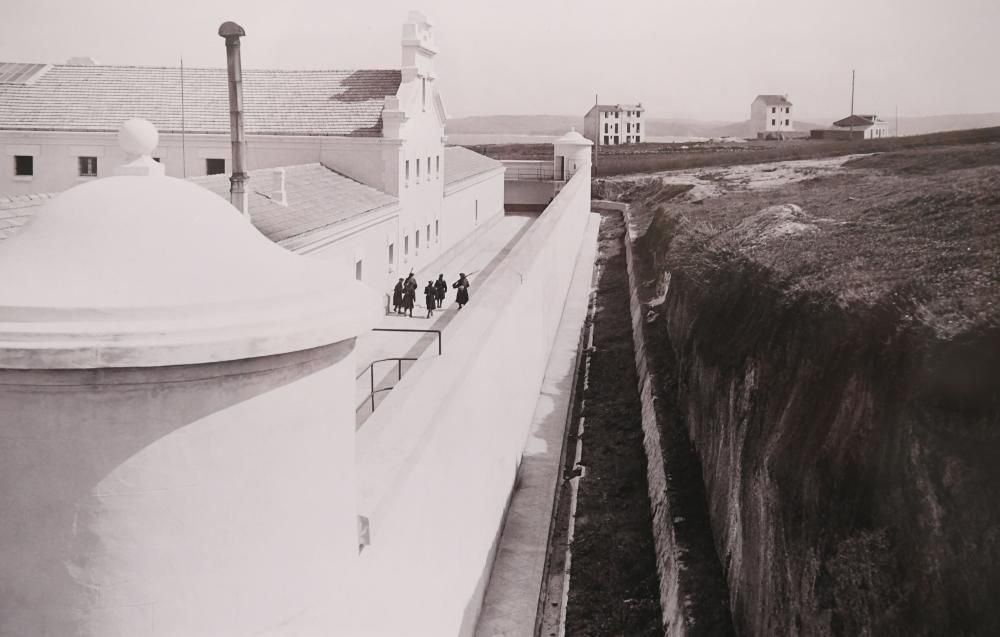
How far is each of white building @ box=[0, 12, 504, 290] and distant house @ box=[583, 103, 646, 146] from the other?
90.4m

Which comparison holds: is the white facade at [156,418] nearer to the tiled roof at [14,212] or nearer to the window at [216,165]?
the tiled roof at [14,212]

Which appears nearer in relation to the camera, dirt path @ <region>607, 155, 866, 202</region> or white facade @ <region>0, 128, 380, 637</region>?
white facade @ <region>0, 128, 380, 637</region>

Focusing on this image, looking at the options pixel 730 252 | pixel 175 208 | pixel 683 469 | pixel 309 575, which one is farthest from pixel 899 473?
pixel 730 252

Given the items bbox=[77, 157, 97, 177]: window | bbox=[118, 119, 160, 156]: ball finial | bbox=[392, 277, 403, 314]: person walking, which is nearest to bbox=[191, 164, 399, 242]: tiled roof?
bbox=[392, 277, 403, 314]: person walking

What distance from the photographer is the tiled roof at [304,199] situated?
717 inches

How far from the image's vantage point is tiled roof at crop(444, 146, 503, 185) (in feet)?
125

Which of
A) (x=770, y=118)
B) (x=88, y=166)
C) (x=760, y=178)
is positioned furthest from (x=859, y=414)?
(x=770, y=118)

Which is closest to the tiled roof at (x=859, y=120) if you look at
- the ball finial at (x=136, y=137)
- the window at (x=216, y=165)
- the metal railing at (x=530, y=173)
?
the metal railing at (x=530, y=173)

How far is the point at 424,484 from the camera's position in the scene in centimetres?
674

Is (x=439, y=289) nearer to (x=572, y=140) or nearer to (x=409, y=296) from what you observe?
(x=409, y=296)

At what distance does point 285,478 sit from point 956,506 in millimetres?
4183

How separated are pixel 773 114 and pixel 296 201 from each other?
353 feet

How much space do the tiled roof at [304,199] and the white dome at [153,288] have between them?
13183 millimetres

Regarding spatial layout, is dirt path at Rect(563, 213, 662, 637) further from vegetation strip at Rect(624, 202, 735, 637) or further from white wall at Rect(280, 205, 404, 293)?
white wall at Rect(280, 205, 404, 293)
